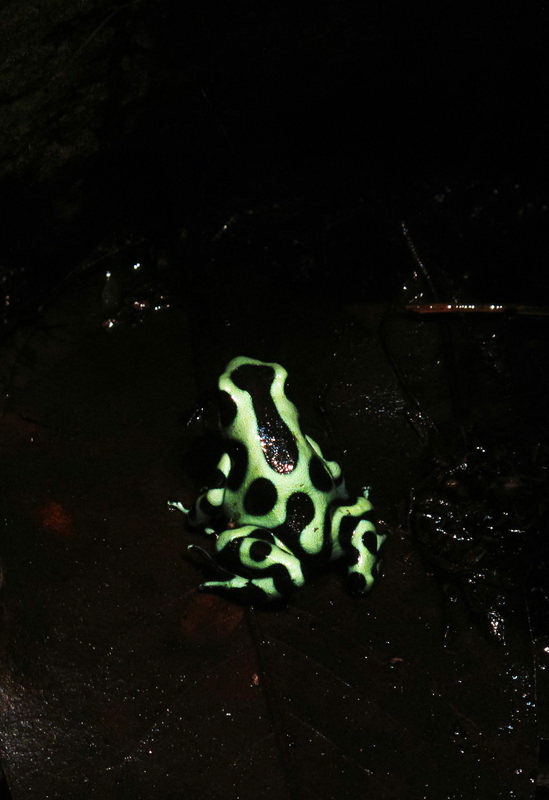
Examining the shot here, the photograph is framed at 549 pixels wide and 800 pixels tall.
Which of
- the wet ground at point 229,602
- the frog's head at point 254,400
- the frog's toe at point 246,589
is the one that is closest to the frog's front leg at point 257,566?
the frog's toe at point 246,589

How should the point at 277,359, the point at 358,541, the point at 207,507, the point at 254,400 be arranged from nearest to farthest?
the point at 358,541, the point at 207,507, the point at 254,400, the point at 277,359

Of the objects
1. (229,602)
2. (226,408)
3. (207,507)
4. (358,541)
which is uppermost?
(226,408)

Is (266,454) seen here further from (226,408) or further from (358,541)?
(358,541)

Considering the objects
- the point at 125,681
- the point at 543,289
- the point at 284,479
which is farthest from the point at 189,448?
the point at 543,289

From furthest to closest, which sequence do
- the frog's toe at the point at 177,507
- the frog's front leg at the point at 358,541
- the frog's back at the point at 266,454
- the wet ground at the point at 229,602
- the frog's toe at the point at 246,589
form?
the frog's toe at the point at 177,507, the frog's back at the point at 266,454, the frog's front leg at the point at 358,541, the frog's toe at the point at 246,589, the wet ground at the point at 229,602

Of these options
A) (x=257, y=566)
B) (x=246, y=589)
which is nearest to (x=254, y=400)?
(x=257, y=566)

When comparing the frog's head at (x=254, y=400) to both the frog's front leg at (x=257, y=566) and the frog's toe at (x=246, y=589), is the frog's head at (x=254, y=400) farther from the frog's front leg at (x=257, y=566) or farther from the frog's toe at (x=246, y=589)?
the frog's toe at (x=246, y=589)
